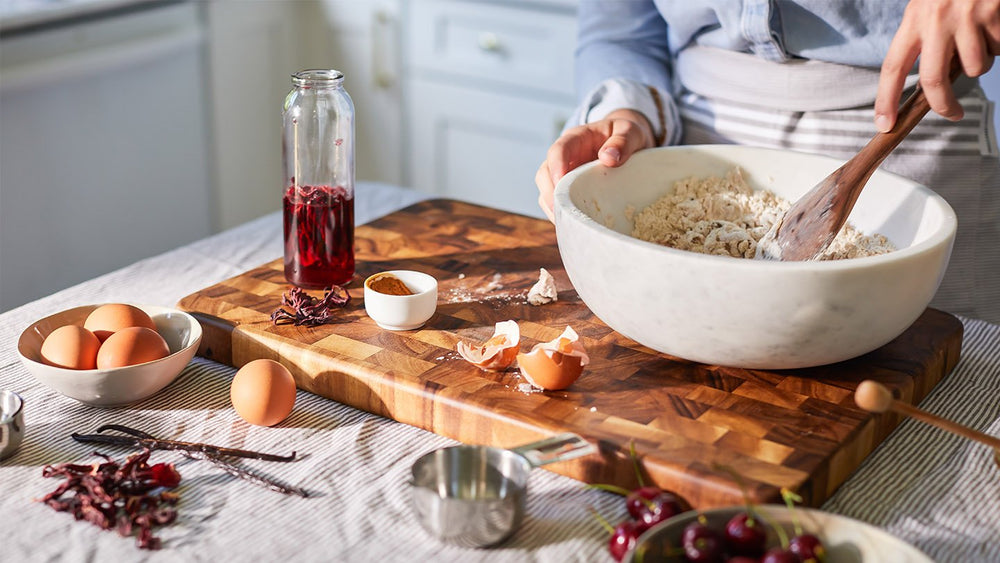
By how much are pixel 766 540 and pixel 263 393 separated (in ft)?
1.59

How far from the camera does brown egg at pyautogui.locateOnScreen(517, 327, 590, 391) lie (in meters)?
0.92

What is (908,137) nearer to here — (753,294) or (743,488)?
(753,294)

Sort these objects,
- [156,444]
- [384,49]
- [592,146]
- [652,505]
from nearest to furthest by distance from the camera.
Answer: [652,505], [156,444], [592,146], [384,49]

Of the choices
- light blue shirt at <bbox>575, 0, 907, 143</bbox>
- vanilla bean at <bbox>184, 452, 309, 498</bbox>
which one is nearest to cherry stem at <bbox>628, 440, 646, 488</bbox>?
vanilla bean at <bbox>184, 452, 309, 498</bbox>

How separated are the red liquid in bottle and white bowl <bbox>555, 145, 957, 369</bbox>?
308 millimetres

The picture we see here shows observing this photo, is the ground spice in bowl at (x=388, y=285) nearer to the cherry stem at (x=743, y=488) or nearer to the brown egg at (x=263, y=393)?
the brown egg at (x=263, y=393)

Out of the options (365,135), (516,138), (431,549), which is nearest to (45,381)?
(431,549)

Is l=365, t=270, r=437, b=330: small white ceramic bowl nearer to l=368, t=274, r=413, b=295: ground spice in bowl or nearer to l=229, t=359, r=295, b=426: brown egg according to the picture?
l=368, t=274, r=413, b=295: ground spice in bowl

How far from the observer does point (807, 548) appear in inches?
26.5

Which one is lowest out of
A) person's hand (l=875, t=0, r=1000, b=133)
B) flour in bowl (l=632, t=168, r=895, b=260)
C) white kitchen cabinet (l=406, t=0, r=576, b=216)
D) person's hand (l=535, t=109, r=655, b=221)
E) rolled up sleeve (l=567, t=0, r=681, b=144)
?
white kitchen cabinet (l=406, t=0, r=576, b=216)

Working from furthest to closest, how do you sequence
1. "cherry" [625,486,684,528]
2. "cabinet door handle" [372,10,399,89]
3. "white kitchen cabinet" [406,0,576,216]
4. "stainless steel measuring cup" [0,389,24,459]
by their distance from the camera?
"cabinet door handle" [372,10,399,89] < "white kitchen cabinet" [406,0,576,216] < "stainless steel measuring cup" [0,389,24,459] < "cherry" [625,486,684,528]

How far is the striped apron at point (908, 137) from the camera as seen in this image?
1.35 meters

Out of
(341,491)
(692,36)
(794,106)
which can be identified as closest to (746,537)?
(341,491)

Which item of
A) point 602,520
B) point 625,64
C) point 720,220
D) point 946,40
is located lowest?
point 602,520
